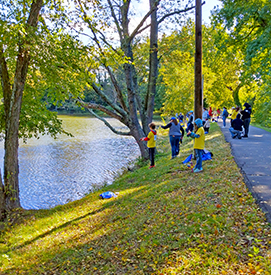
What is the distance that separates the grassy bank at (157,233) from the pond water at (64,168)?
2.84 metres

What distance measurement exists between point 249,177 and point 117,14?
1110 cm

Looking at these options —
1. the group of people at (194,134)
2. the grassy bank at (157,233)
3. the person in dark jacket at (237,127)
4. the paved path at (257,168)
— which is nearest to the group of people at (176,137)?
Answer: the group of people at (194,134)

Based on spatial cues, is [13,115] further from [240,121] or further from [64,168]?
[240,121]

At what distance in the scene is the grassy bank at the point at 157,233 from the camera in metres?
4.16

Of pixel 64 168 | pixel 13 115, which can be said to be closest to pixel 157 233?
pixel 13 115

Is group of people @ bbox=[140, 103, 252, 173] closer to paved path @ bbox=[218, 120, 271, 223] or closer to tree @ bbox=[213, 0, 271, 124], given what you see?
paved path @ bbox=[218, 120, 271, 223]

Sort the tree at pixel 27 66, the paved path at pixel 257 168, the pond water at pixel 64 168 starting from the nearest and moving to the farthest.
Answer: the paved path at pixel 257 168 → the tree at pixel 27 66 → the pond water at pixel 64 168

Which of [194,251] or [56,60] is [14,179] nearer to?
[56,60]

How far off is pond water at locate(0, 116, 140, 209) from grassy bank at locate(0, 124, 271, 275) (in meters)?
2.84

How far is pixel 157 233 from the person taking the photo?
5398 mm

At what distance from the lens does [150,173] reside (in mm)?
11328

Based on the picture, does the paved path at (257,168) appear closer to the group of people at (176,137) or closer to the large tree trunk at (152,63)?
the group of people at (176,137)

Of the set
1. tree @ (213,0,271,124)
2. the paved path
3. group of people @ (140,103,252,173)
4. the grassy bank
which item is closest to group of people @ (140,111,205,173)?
group of people @ (140,103,252,173)

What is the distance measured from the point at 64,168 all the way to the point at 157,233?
12.5 m
